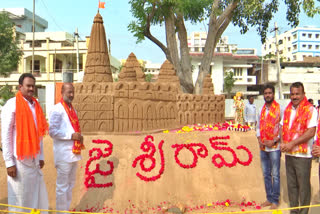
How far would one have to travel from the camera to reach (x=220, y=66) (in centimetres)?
2811

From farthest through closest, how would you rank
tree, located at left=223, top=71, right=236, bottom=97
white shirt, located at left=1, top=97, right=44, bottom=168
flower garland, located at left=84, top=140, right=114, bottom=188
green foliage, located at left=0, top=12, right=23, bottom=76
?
tree, located at left=223, top=71, right=236, bottom=97, green foliage, located at left=0, top=12, right=23, bottom=76, flower garland, located at left=84, top=140, right=114, bottom=188, white shirt, located at left=1, top=97, right=44, bottom=168

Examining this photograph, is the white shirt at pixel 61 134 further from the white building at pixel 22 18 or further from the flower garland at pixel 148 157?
the white building at pixel 22 18

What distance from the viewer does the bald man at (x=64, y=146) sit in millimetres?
3846

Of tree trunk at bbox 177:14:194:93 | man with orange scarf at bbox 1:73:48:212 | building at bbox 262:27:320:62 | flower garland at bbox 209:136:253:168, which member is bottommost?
flower garland at bbox 209:136:253:168

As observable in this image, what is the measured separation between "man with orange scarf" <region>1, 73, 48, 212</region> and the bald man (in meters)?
0.45

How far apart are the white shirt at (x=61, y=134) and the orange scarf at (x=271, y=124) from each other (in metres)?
3.00

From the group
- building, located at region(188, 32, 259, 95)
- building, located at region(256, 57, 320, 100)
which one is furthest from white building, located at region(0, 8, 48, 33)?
building, located at region(256, 57, 320, 100)

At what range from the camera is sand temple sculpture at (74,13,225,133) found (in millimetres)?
7969

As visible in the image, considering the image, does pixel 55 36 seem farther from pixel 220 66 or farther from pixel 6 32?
pixel 220 66

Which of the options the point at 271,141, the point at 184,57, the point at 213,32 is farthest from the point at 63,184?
the point at 213,32

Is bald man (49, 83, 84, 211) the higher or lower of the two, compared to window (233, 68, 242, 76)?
lower

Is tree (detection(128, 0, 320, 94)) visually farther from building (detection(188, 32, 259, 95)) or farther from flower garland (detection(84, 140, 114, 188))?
building (detection(188, 32, 259, 95))

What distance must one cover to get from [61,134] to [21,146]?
682mm

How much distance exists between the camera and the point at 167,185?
5.77m
